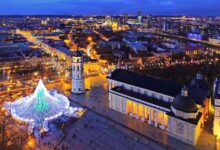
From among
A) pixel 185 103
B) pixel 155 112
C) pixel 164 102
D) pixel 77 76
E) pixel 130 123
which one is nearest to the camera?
pixel 185 103

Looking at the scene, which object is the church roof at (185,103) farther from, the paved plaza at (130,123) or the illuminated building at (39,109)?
the illuminated building at (39,109)

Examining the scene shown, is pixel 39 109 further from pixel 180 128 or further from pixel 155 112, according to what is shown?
pixel 180 128

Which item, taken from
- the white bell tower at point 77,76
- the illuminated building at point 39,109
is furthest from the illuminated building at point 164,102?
the illuminated building at point 39,109

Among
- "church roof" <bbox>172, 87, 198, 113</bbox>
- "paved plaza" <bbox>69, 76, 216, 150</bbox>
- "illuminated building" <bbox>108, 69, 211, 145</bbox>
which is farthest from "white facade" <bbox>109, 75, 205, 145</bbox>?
"paved plaza" <bbox>69, 76, 216, 150</bbox>

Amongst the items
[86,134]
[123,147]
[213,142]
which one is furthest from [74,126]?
[213,142]

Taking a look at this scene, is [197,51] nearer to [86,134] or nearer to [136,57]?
[136,57]

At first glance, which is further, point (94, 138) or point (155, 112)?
point (155, 112)

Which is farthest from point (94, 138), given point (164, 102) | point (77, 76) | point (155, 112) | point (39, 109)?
point (77, 76)
